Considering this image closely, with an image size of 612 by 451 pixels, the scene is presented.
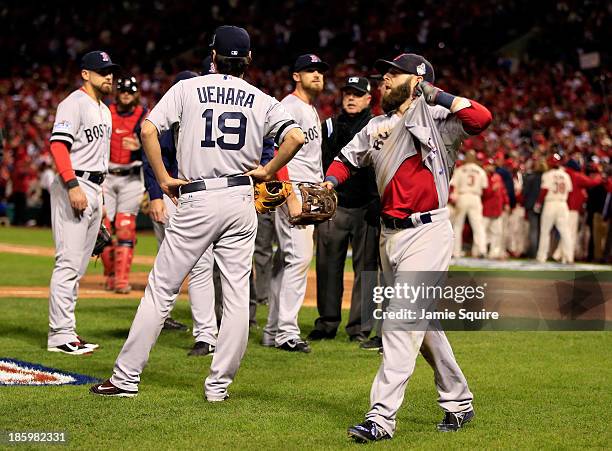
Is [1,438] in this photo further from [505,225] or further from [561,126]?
[561,126]

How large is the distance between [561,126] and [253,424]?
876 inches

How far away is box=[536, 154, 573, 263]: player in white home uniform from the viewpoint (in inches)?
774

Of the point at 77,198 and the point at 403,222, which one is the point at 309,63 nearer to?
the point at 77,198

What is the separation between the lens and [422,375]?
7.70 m

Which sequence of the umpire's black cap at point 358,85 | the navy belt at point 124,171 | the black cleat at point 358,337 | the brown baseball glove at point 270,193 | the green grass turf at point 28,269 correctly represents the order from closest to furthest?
the brown baseball glove at point 270,193, the umpire's black cap at point 358,85, the black cleat at point 358,337, the navy belt at point 124,171, the green grass turf at point 28,269

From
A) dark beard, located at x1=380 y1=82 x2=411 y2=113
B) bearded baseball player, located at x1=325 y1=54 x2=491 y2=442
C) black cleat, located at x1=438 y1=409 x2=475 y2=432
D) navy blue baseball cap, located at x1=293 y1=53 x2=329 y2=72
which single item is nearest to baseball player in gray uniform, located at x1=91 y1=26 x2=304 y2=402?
dark beard, located at x1=380 y1=82 x2=411 y2=113

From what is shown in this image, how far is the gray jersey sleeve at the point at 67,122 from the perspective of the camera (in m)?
8.33

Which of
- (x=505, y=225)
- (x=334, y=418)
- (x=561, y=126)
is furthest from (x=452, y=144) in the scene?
(x=561, y=126)

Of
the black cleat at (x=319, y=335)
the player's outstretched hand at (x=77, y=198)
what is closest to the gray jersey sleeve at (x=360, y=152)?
the player's outstretched hand at (x=77, y=198)

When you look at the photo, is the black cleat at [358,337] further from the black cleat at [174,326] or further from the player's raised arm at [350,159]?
the player's raised arm at [350,159]

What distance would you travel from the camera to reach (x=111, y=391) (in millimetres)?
6594

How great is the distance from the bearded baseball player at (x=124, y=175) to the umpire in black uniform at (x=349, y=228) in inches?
100

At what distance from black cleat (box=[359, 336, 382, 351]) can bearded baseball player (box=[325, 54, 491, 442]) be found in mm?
3022

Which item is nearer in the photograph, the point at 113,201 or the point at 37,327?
the point at 37,327
